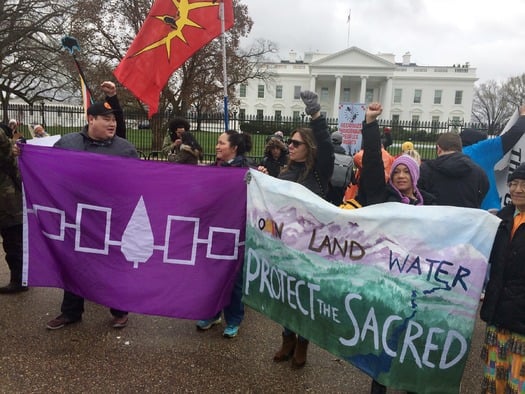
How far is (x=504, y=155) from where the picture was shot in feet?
14.5

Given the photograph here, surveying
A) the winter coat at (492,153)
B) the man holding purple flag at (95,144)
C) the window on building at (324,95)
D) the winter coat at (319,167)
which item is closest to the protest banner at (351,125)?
the winter coat at (492,153)

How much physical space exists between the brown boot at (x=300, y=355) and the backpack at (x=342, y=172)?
7.42ft

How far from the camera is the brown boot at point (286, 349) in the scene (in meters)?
3.21

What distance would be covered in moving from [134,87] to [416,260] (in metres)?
3.25

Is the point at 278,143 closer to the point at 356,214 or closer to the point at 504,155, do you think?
the point at 504,155

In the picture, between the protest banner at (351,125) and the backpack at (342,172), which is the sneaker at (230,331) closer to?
the backpack at (342,172)

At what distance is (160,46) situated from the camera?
426 centimetres

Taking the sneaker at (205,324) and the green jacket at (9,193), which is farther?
the green jacket at (9,193)

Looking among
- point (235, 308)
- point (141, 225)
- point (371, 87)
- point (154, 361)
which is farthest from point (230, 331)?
point (371, 87)

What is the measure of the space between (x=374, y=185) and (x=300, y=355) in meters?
1.39

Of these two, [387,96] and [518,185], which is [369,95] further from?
[518,185]

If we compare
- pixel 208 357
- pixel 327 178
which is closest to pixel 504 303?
pixel 327 178

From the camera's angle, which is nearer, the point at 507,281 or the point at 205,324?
the point at 507,281

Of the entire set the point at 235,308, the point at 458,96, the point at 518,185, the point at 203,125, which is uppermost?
the point at 458,96
